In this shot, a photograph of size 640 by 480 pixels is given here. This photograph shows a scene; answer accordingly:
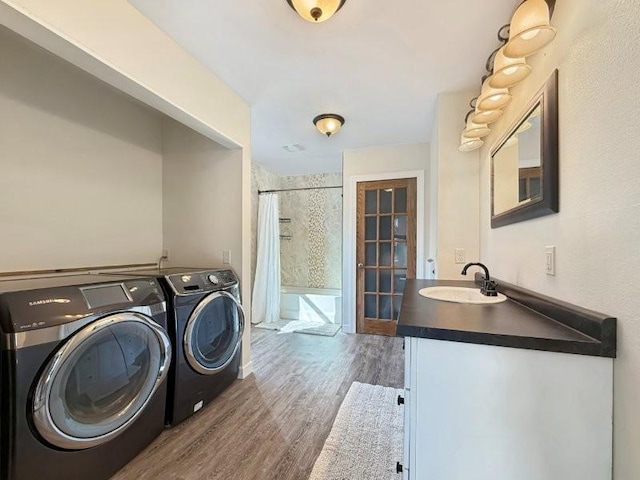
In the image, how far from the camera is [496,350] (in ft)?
2.84

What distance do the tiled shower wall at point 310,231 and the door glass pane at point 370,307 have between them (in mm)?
1158

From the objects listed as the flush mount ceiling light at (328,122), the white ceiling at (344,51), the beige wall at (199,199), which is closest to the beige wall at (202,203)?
the beige wall at (199,199)

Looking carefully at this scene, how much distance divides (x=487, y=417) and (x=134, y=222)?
2.75 metres

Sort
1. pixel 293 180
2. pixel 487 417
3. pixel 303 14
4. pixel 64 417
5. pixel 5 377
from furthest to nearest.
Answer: pixel 293 180 < pixel 303 14 < pixel 64 417 < pixel 5 377 < pixel 487 417

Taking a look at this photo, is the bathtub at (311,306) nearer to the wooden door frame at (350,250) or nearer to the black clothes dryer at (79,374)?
the wooden door frame at (350,250)

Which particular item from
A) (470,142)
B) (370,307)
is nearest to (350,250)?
(370,307)

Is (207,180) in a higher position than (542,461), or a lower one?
higher

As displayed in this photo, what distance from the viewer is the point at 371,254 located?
12.1ft

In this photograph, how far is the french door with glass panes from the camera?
11.6 ft

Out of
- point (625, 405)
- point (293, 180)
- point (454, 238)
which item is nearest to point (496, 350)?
point (625, 405)

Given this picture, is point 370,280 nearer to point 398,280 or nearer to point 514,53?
point 398,280

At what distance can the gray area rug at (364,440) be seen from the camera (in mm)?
1453

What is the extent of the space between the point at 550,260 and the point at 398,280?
2.48 meters

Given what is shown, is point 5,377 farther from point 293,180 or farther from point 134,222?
point 293,180
